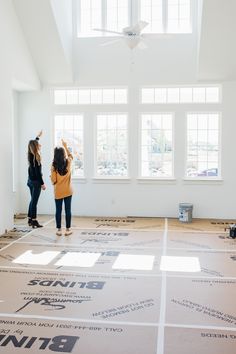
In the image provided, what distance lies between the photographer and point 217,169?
8305 mm

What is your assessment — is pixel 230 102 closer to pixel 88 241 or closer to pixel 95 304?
pixel 88 241

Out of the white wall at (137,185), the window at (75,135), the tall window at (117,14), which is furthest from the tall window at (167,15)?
the window at (75,135)

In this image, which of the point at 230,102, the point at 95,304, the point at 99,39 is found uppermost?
the point at 99,39

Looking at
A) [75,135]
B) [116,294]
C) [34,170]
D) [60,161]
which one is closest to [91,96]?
[75,135]

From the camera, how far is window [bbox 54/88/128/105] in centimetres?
848

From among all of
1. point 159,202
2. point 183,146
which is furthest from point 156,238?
point 183,146

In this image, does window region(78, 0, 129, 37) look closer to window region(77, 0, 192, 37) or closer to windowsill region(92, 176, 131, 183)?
window region(77, 0, 192, 37)

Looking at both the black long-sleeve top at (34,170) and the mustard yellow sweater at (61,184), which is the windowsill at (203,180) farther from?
the black long-sleeve top at (34,170)

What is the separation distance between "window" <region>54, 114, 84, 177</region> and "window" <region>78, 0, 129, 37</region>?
1.66 metres

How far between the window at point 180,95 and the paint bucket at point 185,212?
2.04 m

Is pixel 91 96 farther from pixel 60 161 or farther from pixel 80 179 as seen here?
pixel 60 161

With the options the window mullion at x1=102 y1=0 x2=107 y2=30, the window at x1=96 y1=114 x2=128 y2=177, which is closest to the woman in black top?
the window at x1=96 y1=114 x2=128 y2=177

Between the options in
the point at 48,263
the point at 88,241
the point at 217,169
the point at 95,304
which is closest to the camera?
the point at 95,304

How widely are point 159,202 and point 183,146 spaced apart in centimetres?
119
